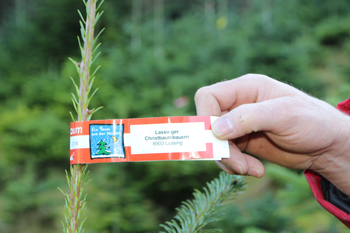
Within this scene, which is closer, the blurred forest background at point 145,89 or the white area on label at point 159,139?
the white area on label at point 159,139

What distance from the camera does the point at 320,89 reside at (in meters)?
3.86

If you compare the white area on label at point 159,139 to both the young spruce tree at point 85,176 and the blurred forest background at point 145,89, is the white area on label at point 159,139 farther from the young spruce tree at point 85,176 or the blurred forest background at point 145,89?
the blurred forest background at point 145,89

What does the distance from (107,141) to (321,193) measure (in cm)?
70

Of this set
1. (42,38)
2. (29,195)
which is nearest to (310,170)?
(29,195)

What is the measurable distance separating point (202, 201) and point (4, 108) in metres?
5.08

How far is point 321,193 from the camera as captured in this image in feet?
2.53

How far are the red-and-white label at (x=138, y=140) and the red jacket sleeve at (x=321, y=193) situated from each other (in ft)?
1.41

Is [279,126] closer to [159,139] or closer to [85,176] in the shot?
[159,139]

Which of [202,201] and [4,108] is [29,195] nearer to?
[202,201]

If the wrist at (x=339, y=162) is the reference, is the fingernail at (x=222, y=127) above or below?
above

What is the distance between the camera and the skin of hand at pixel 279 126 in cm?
61

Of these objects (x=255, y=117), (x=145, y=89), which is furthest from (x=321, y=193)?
(x=145, y=89)

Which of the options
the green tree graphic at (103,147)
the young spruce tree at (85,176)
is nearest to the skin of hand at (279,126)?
the young spruce tree at (85,176)

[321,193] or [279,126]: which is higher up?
[279,126]
